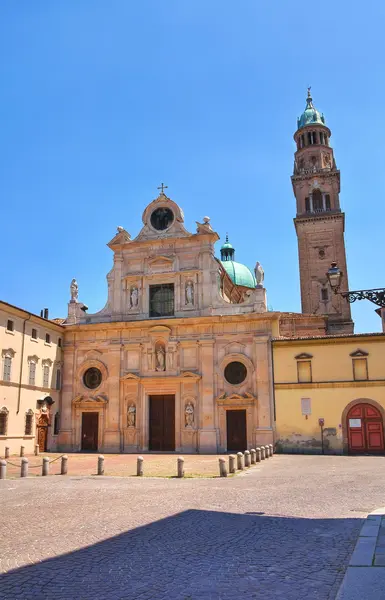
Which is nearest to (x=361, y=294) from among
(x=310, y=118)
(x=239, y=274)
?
(x=239, y=274)

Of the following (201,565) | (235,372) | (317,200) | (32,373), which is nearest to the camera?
(201,565)

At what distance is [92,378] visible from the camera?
123 ft

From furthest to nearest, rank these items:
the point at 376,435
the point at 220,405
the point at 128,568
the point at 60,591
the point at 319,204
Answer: the point at 319,204 → the point at 220,405 → the point at 376,435 → the point at 128,568 → the point at 60,591

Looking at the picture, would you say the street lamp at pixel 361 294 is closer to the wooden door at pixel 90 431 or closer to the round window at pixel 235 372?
the round window at pixel 235 372

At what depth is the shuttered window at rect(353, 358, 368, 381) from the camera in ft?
105

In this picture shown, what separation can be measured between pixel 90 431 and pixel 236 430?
411 inches

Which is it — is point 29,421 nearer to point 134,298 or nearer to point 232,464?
point 134,298

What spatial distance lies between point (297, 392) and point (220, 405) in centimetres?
516

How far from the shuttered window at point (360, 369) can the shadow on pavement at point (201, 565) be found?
74.1ft

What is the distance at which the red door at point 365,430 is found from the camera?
3095 centimetres

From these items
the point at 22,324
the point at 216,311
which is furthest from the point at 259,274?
the point at 22,324

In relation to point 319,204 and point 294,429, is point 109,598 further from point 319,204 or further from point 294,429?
point 319,204

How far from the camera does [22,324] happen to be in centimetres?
3262

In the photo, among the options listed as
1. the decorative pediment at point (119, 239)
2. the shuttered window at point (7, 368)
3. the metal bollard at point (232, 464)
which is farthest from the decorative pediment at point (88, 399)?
the metal bollard at point (232, 464)
